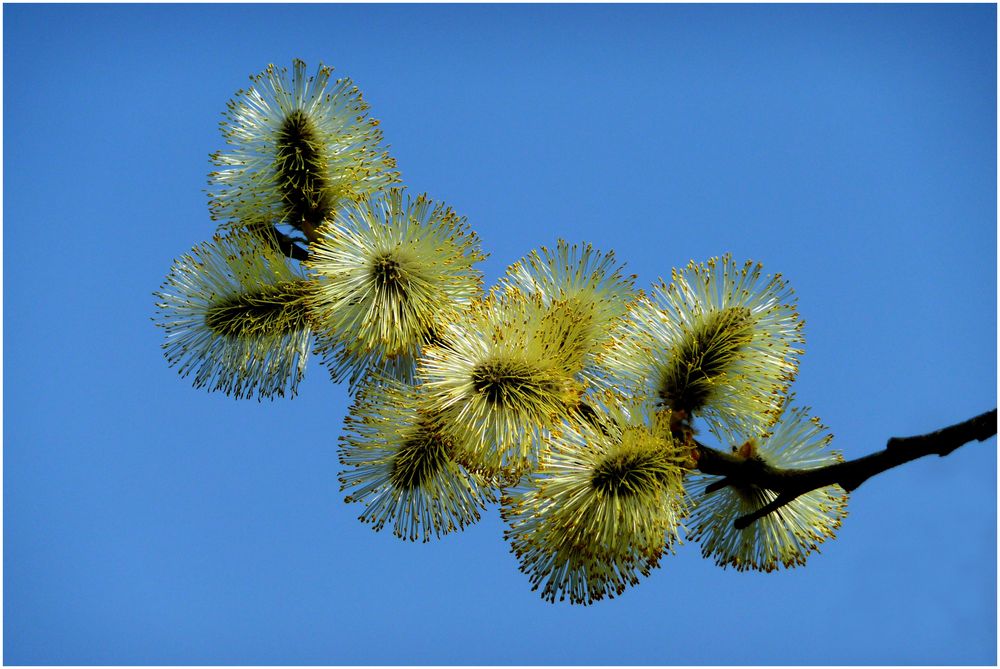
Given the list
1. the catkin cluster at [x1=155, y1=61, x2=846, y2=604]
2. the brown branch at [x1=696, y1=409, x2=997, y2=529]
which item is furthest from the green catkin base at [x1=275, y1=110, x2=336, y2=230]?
the brown branch at [x1=696, y1=409, x2=997, y2=529]

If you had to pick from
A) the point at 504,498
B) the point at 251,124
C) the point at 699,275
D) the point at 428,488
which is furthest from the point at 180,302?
the point at 699,275

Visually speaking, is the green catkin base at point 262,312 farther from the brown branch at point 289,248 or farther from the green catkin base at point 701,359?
the green catkin base at point 701,359

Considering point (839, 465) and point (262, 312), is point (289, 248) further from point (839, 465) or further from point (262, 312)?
point (839, 465)

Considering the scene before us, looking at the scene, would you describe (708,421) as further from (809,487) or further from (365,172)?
(365,172)

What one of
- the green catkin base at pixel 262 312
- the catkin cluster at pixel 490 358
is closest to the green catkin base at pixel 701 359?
the catkin cluster at pixel 490 358

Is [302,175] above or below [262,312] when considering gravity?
above

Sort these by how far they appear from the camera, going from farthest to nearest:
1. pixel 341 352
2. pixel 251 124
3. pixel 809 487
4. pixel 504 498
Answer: pixel 251 124 → pixel 341 352 → pixel 504 498 → pixel 809 487

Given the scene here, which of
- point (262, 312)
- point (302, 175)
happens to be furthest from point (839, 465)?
point (302, 175)

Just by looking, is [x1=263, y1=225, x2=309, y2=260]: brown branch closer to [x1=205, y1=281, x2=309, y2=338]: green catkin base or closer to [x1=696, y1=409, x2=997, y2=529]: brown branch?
[x1=205, y1=281, x2=309, y2=338]: green catkin base
